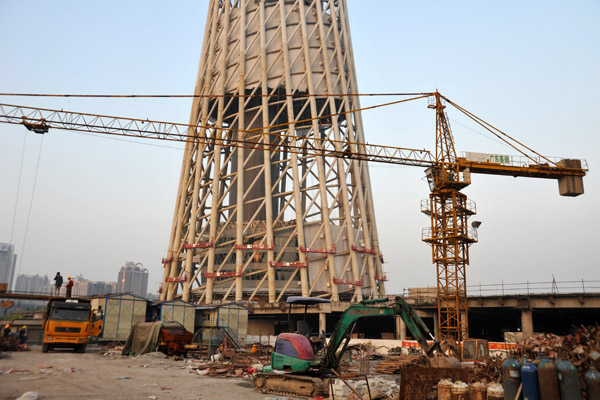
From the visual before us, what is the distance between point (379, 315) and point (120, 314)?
33501mm

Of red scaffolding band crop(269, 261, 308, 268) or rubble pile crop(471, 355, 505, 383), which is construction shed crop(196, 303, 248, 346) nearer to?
red scaffolding band crop(269, 261, 308, 268)

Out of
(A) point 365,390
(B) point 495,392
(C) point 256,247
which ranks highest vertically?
(C) point 256,247

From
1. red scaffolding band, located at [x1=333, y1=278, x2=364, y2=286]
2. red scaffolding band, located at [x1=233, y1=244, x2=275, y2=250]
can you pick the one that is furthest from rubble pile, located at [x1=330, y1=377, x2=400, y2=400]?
red scaffolding band, located at [x1=233, y1=244, x2=275, y2=250]

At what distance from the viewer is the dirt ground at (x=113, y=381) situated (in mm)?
16141

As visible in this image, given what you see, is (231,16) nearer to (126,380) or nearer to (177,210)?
(177,210)

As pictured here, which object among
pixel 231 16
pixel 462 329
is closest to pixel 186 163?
pixel 231 16

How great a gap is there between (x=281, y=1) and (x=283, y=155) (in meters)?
22.5

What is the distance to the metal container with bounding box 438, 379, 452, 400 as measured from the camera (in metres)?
12.4

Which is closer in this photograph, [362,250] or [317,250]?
[317,250]

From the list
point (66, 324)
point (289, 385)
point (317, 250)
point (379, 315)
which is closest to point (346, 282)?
point (317, 250)

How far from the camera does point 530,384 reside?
10.7m

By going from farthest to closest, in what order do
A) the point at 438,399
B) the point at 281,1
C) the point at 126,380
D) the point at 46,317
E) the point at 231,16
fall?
the point at 231,16 < the point at 281,1 < the point at 46,317 < the point at 126,380 < the point at 438,399

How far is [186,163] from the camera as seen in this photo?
238ft

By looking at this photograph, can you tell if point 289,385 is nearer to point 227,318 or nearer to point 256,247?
point 227,318
